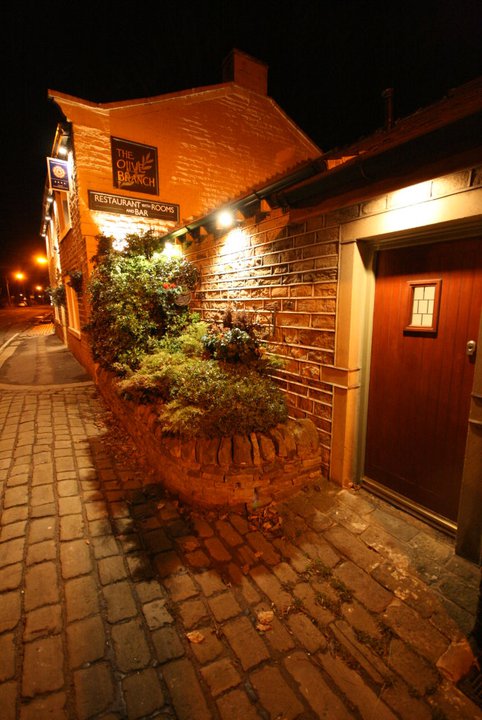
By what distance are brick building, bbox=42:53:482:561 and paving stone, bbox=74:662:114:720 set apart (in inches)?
109

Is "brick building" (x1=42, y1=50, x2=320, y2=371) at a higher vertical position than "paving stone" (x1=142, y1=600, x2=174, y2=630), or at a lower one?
higher

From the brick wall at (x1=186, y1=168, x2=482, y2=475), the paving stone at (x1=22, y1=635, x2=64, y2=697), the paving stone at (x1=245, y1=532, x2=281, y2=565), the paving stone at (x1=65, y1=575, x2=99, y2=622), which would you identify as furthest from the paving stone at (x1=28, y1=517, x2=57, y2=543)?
the brick wall at (x1=186, y1=168, x2=482, y2=475)

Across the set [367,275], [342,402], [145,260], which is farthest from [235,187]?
[342,402]

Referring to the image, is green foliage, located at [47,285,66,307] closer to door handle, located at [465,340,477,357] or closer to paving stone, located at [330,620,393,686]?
door handle, located at [465,340,477,357]

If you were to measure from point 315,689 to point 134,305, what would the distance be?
20.2 ft

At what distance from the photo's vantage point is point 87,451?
15.8 feet

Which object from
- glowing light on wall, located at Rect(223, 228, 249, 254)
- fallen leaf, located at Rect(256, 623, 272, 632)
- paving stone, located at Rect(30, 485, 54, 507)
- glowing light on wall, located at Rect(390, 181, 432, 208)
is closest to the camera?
fallen leaf, located at Rect(256, 623, 272, 632)

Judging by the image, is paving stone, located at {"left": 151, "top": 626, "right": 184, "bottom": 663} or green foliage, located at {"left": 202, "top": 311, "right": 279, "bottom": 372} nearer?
paving stone, located at {"left": 151, "top": 626, "right": 184, "bottom": 663}

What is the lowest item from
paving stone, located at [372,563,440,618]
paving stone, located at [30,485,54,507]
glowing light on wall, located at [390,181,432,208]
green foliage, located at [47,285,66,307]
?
paving stone, located at [372,563,440,618]

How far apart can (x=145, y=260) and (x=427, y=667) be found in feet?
23.9

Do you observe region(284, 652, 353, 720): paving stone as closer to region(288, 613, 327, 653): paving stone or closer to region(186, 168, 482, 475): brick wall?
region(288, 613, 327, 653): paving stone

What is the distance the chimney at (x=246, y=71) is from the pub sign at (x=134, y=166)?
357 cm

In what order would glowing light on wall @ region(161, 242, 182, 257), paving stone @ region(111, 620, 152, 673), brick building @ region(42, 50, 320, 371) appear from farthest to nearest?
brick building @ region(42, 50, 320, 371)
glowing light on wall @ region(161, 242, 182, 257)
paving stone @ region(111, 620, 152, 673)

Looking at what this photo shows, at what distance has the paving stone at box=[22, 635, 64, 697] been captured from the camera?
1895 mm
